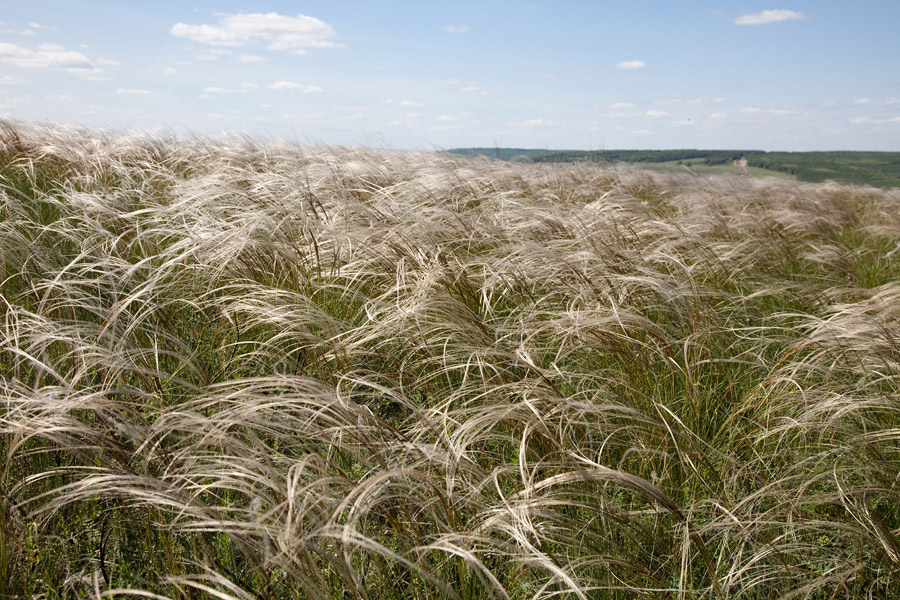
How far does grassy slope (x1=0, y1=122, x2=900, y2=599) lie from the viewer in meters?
1.09

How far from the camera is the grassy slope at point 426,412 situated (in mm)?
1086

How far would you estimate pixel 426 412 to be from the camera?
58.4 inches

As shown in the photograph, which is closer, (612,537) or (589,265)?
(612,537)

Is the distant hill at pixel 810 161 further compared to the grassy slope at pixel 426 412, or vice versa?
the distant hill at pixel 810 161

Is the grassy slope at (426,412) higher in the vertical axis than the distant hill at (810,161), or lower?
lower

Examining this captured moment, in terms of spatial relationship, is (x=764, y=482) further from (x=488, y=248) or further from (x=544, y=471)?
(x=488, y=248)

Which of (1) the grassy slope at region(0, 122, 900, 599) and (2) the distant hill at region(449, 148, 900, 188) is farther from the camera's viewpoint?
(2) the distant hill at region(449, 148, 900, 188)

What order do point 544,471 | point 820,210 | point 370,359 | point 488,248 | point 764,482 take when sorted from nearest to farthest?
point 544,471 < point 764,482 < point 370,359 < point 488,248 < point 820,210

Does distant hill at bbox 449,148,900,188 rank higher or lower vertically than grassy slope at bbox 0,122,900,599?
higher

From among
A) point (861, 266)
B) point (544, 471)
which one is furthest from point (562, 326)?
point (861, 266)

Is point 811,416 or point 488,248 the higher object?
point 488,248

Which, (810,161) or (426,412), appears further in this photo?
(810,161)

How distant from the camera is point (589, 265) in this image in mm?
2408

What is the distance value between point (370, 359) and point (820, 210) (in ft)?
18.6
